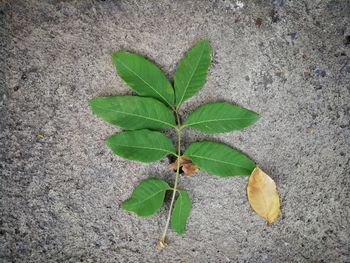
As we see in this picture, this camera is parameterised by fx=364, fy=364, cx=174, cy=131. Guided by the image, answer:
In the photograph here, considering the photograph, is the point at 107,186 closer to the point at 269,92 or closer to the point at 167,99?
the point at 167,99

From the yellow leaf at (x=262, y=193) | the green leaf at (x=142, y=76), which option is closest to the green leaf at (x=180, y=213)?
the yellow leaf at (x=262, y=193)

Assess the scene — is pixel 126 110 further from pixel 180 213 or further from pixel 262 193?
pixel 262 193

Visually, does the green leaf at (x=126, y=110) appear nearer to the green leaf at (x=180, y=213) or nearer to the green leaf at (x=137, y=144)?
the green leaf at (x=137, y=144)

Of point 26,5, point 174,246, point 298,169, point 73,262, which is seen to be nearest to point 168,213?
point 174,246

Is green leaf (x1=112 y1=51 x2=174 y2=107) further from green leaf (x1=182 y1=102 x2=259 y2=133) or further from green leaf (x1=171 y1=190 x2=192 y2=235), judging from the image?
green leaf (x1=171 y1=190 x2=192 y2=235)

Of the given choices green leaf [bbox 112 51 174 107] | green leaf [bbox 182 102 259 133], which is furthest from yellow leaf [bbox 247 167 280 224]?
green leaf [bbox 112 51 174 107]

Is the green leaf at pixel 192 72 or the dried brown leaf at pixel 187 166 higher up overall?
the green leaf at pixel 192 72

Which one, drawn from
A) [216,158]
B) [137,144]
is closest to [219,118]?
[216,158]
